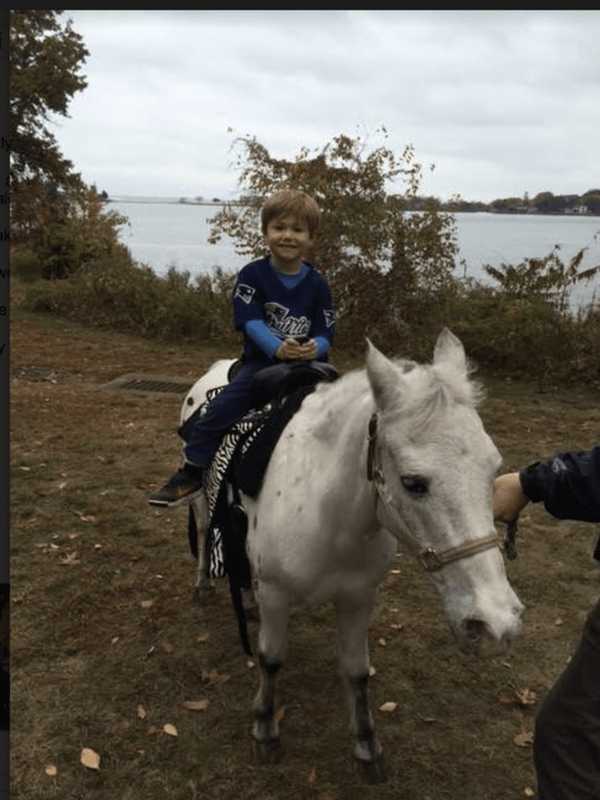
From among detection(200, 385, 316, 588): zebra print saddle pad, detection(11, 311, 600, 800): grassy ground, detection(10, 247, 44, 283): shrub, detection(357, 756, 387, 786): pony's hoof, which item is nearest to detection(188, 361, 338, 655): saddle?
detection(200, 385, 316, 588): zebra print saddle pad

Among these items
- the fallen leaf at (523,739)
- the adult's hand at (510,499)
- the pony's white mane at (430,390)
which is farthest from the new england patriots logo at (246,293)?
the fallen leaf at (523,739)

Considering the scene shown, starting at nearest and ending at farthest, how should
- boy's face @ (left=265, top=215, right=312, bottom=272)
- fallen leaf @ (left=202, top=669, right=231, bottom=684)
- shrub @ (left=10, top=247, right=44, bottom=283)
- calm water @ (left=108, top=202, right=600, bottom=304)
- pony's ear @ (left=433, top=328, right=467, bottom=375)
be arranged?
pony's ear @ (left=433, top=328, right=467, bottom=375) < boy's face @ (left=265, top=215, right=312, bottom=272) < fallen leaf @ (left=202, top=669, right=231, bottom=684) < calm water @ (left=108, top=202, right=600, bottom=304) < shrub @ (left=10, top=247, right=44, bottom=283)

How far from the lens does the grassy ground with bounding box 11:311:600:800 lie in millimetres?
3178

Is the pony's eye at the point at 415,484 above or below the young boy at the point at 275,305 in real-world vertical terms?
below

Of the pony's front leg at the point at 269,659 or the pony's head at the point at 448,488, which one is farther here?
the pony's front leg at the point at 269,659

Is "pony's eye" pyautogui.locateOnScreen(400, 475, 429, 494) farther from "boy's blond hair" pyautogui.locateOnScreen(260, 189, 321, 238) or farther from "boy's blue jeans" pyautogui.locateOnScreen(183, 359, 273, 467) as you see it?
"boy's blond hair" pyautogui.locateOnScreen(260, 189, 321, 238)

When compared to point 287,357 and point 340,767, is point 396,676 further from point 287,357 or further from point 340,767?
point 287,357

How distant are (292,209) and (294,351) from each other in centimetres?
79

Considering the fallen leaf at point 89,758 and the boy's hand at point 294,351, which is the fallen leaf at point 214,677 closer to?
the fallen leaf at point 89,758

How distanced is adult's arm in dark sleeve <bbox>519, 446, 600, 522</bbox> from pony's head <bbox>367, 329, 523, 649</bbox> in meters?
0.18

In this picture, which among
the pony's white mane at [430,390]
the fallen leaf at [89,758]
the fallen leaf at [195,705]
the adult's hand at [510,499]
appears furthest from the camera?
the fallen leaf at [195,705]

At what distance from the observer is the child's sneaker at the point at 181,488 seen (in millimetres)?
3861

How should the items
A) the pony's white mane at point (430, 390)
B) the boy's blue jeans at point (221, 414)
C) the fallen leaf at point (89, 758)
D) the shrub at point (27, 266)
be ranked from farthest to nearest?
the shrub at point (27, 266), the boy's blue jeans at point (221, 414), the fallen leaf at point (89, 758), the pony's white mane at point (430, 390)

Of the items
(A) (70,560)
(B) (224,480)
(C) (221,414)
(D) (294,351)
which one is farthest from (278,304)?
(A) (70,560)
